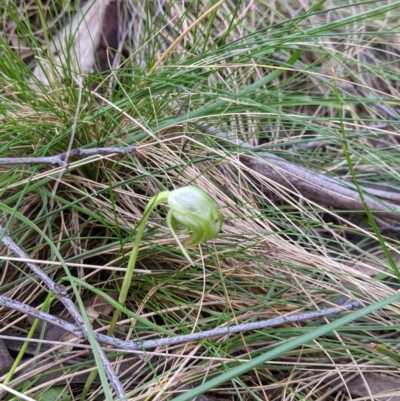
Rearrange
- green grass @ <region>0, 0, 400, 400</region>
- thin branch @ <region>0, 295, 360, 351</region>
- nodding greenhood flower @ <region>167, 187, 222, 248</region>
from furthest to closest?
green grass @ <region>0, 0, 400, 400</region>, thin branch @ <region>0, 295, 360, 351</region>, nodding greenhood flower @ <region>167, 187, 222, 248</region>

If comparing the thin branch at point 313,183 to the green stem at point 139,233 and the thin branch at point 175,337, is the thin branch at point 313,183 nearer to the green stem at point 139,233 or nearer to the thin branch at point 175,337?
the thin branch at point 175,337

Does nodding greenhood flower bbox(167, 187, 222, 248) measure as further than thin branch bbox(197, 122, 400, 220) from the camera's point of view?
No

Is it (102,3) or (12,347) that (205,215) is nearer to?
(12,347)

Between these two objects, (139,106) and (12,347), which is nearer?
(12,347)

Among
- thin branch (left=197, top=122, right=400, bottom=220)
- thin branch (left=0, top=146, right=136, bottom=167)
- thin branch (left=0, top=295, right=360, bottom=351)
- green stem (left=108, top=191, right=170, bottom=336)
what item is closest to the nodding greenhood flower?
green stem (left=108, top=191, right=170, bottom=336)

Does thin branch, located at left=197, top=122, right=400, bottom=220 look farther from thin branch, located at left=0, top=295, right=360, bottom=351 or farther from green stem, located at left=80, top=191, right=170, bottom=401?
green stem, located at left=80, top=191, right=170, bottom=401

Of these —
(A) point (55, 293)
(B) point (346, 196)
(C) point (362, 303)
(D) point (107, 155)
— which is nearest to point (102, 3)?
(D) point (107, 155)

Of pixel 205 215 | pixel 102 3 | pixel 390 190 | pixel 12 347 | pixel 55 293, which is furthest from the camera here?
pixel 102 3
